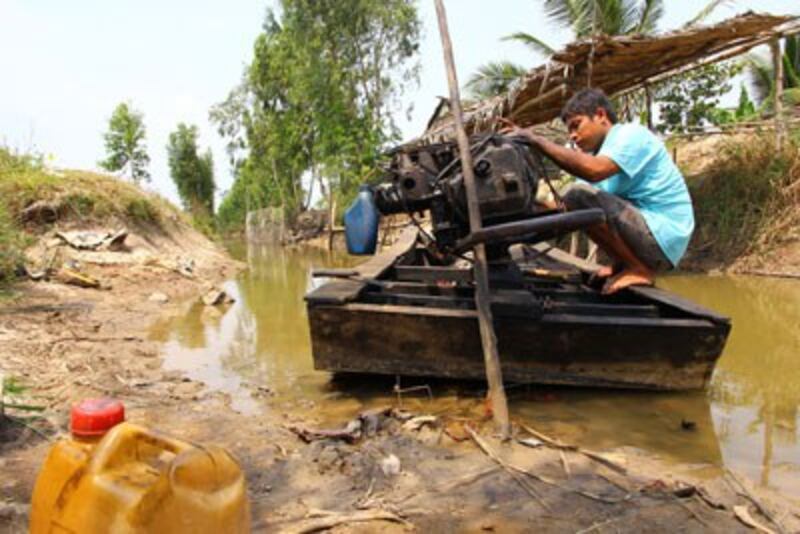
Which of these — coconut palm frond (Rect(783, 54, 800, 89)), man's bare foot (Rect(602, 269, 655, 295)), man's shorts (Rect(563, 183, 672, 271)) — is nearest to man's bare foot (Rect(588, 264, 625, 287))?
man's bare foot (Rect(602, 269, 655, 295))

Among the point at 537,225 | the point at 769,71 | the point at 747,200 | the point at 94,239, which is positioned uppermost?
Answer: the point at 769,71

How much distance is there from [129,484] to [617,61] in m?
7.81

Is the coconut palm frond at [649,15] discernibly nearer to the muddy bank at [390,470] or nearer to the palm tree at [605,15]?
the palm tree at [605,15]

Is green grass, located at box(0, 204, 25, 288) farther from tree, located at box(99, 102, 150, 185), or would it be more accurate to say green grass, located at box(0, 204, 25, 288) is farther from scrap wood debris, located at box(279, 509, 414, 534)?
tree, located at box(99, 102, 150, 185)

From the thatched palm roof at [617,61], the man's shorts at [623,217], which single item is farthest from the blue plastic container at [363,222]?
the thatched palm roof at [617,61]

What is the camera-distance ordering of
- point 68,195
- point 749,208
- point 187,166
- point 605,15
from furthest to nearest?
1. point 187,166
2. point 605,15
3. point 68,195
4. point 749,208

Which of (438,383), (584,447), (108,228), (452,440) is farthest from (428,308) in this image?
(108,228)

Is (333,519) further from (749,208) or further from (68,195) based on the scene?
(68,195)

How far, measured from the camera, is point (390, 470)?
212 centimetres

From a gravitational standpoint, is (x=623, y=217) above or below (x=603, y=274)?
above

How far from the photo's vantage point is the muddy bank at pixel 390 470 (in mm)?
1782

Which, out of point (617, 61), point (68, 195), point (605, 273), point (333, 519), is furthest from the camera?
point (68, 195)

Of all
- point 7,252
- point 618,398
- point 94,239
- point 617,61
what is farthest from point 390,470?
point 94,239

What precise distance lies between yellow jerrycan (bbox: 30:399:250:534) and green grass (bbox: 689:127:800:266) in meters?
8.66
